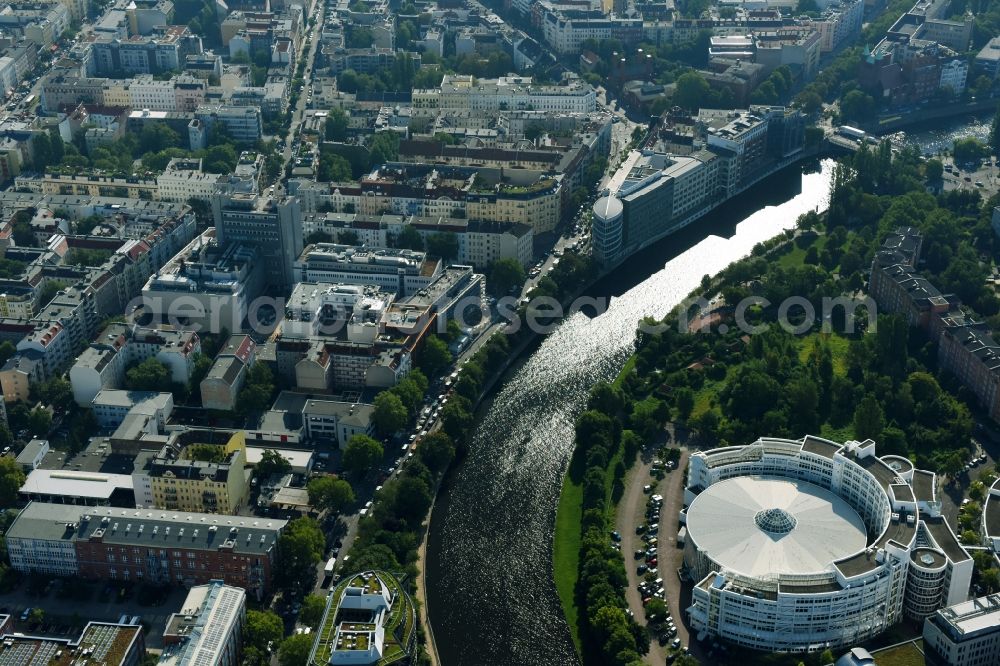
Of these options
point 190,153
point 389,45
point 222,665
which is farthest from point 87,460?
point 389,45

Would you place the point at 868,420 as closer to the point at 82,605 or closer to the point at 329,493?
the point at 329,493

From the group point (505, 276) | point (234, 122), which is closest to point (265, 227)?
point (505, 276)

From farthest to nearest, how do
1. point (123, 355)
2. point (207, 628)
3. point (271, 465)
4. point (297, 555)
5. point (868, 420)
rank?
point (123, 355) → point (868, 420) → point (271, 465) → point (297, 555) → point (207, 628)

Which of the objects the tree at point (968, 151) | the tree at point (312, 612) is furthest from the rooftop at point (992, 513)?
the tree at point (968, 151)

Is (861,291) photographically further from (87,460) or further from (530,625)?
(87,460)

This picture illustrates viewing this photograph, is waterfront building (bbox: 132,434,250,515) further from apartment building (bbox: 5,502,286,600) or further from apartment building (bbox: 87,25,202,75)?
apartment building (bbox: 87,25,202,75)

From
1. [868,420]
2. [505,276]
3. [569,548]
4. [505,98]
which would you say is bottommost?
[569,548]

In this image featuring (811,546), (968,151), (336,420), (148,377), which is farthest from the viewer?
(968,151)
